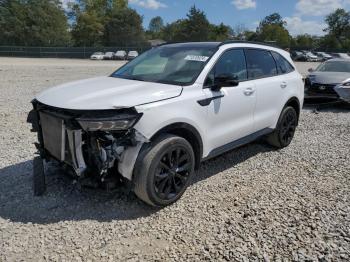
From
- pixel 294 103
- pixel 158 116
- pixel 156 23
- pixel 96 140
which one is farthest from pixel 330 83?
pixel 156 23

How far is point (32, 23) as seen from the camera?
6306cm

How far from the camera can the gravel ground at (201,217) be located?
10.6 ft

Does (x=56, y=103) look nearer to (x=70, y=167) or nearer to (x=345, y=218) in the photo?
(x=70, y=167)

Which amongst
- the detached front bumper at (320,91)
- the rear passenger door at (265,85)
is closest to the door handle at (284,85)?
the rear passenger door at (265,85)

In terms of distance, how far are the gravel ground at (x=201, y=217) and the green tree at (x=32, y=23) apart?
62847 millimetres

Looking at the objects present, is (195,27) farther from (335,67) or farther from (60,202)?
(60,202)

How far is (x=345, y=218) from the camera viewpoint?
3795mm

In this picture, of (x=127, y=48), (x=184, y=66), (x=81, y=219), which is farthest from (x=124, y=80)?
(x=127, y=48)

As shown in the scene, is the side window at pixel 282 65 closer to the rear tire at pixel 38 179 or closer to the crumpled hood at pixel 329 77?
the rear tire at pixel 38 179

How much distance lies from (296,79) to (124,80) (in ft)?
10.7

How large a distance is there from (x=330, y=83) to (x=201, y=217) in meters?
7.85

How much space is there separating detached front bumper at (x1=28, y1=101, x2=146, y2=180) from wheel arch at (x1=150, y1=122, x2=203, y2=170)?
329 mm

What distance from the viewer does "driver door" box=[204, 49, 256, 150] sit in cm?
432

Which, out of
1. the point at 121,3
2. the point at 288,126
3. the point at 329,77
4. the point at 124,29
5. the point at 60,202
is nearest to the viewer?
the point at 60,202
